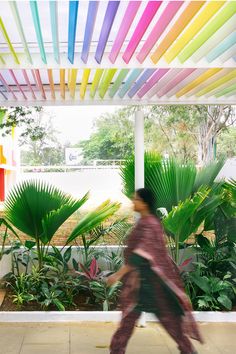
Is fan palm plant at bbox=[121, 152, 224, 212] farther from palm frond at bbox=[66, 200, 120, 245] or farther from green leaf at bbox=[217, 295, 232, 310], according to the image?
green leaf at bbox=[217, 295, 232, 310]

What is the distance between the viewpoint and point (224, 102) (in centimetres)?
714

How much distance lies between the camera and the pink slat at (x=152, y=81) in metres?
5.57

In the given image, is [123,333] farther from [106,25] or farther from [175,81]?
[175,81]

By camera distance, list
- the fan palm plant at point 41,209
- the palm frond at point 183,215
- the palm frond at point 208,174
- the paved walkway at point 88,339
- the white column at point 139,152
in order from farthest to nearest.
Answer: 1. the palm frond at point 208,174
2. the white column at point 139,152
3. the fan palm plant at point 41,209
4. the palm frond at point 183,215
5. the paved walkway at point 88,339

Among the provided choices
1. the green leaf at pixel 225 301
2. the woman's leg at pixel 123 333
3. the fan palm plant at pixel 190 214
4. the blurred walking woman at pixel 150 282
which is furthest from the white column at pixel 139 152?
the woman's leg at pixel 123 333

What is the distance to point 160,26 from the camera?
4211mm

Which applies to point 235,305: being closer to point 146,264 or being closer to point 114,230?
point 114,230

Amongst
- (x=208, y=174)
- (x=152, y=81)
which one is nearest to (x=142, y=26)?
(x=152, y=81)

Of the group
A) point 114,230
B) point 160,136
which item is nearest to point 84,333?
point 114,230

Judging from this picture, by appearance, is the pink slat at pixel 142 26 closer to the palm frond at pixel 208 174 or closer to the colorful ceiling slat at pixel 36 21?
the colorful ceiling slat at pixel 36 21

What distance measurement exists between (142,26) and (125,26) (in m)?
0.18

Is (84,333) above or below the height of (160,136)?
below

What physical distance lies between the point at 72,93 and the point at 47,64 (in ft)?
4.99

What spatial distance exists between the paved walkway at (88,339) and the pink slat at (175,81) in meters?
2.87
